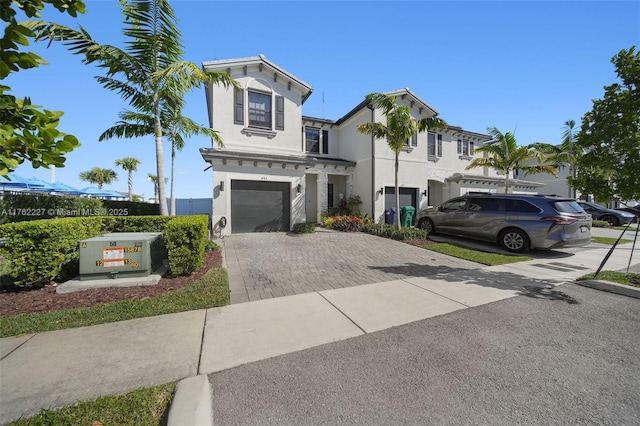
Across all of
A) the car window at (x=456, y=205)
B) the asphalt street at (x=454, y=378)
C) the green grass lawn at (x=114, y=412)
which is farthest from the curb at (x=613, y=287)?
the green grass lawn at (x=114, y=412)

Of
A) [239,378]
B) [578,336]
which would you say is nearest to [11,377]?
[239,378]

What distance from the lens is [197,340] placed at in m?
3.07

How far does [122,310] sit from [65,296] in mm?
1609

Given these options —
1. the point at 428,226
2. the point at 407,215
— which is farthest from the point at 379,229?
the point at 407,215

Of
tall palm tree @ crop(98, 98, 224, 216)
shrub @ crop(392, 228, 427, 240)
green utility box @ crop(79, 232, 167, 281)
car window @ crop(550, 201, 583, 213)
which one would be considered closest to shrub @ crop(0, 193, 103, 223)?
tall palm tree @ crop(98, 98, 224, 216)

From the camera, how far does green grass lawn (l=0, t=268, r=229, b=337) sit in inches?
133

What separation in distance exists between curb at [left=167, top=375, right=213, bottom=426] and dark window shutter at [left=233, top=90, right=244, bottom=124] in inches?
451

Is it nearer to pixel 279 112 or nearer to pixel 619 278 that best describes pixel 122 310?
pixel 619 278

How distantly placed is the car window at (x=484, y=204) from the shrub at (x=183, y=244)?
946 centimetres

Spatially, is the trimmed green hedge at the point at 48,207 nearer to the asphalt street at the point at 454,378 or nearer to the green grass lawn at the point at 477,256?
the asphalt street at the point at 454,378

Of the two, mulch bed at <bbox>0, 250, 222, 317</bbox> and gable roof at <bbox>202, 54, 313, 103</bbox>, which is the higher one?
gable roof at <bbox>202, 54, 313, 103</bbox>

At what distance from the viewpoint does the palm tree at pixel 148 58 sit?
715 cm

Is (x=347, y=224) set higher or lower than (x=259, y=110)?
lower

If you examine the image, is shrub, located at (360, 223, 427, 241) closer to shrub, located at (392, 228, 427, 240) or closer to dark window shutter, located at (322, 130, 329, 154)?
shrub, located at (392, 228, 427, 240)
